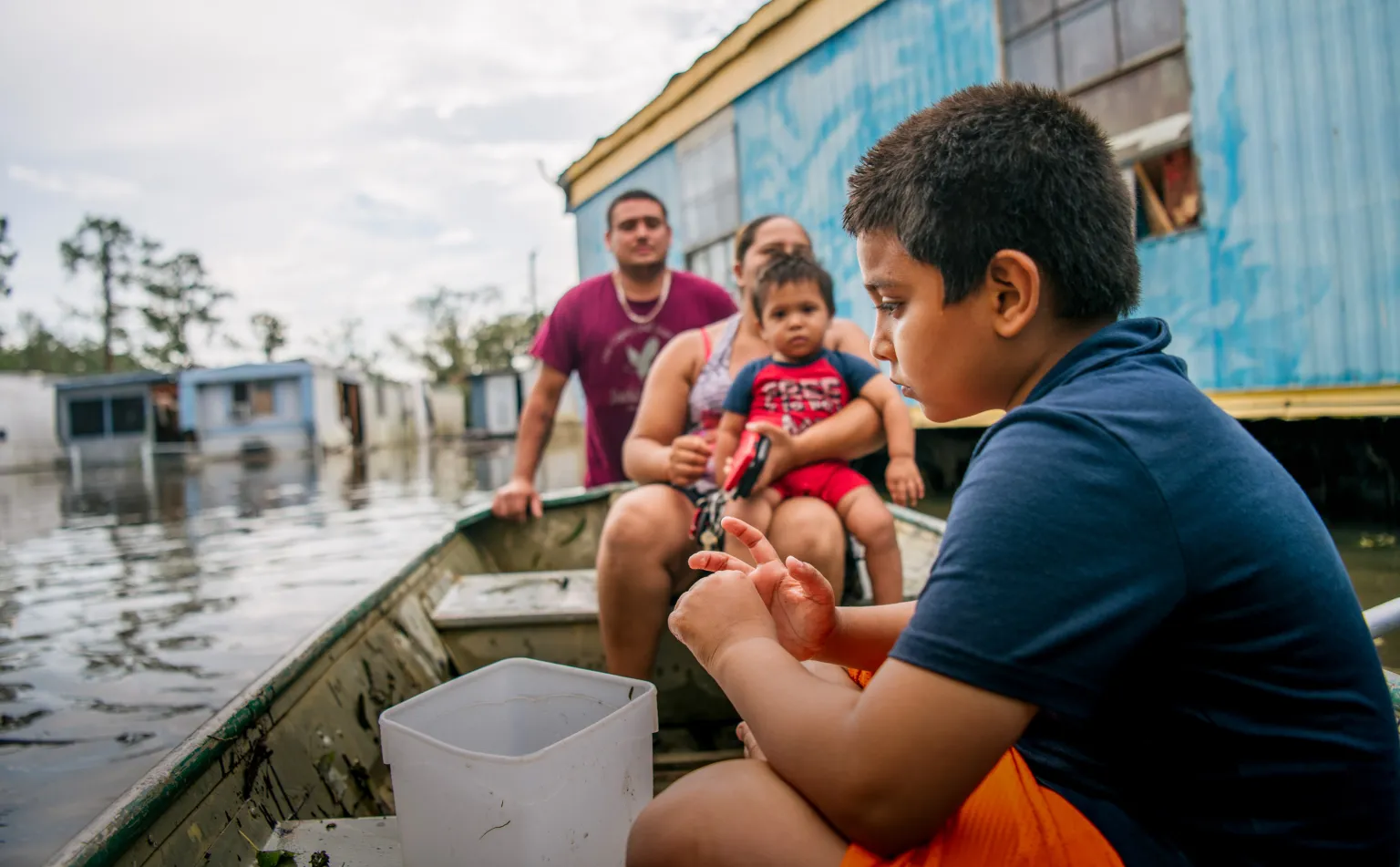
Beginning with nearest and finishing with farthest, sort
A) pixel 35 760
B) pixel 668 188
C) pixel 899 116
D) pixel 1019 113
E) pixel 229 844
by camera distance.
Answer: pixel 1019 113
pixel 229 844
pixel 35 760
pixel 899 116
pixel 668 188

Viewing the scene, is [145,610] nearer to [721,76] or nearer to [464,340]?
[721,76]

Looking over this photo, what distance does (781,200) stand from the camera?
804 cm

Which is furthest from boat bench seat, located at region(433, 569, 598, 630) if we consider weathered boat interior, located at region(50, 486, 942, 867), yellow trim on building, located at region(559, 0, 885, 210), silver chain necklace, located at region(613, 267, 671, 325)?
yellow trim on building, located at region(559, 0, 885, 210)

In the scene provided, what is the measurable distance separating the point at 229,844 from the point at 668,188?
30.8ft

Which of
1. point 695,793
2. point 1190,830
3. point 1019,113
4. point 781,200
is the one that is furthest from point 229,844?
point 781,200

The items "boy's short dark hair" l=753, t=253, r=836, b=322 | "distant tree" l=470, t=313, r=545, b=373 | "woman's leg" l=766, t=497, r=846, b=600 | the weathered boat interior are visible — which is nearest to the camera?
the weathered boat interior

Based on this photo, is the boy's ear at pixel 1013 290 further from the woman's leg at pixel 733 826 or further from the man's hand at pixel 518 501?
the man's hand at pixel 518 501

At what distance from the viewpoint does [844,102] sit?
7133 mm

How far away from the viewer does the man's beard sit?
3.57 m

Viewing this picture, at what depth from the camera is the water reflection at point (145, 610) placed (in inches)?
116

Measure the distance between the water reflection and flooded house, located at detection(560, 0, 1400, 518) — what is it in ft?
13.6

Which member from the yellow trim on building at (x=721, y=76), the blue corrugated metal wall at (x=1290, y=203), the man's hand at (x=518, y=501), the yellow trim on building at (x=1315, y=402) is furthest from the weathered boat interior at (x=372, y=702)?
the yellow trim on building at (x=721, y=76)

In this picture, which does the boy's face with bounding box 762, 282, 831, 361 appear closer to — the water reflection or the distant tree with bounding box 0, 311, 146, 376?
the water reflection

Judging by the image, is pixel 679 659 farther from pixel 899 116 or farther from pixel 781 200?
pixel 781 200
